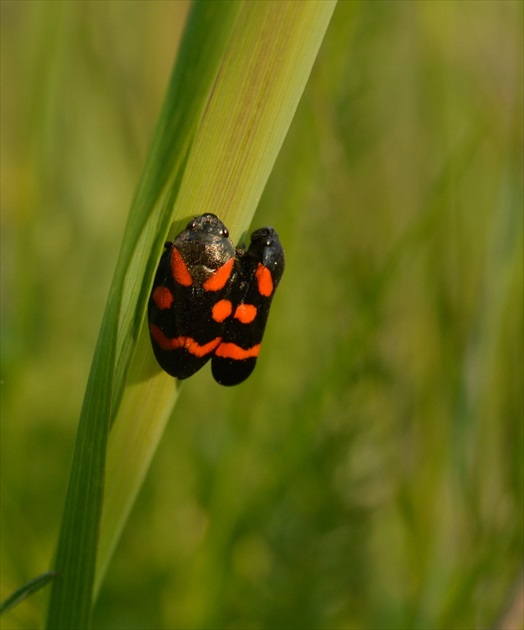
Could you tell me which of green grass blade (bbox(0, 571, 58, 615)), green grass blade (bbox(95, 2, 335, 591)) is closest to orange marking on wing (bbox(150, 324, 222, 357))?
green grass blade (bbox(95, 2, 335, 591))

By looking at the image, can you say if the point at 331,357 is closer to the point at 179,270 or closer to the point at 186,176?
the point at 179,270

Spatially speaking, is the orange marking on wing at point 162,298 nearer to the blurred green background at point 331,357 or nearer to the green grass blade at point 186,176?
the green grass blade at point 186,176

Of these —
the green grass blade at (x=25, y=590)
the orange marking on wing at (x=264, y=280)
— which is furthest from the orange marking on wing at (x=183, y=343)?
the green grass blade at (x=25, y=590)

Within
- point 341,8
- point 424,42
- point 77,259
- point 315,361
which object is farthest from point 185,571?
point 424,42

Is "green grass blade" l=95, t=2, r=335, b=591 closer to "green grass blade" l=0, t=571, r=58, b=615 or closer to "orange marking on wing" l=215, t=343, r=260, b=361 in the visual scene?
"green grass blade" l=0, t=571, r=58, b=615

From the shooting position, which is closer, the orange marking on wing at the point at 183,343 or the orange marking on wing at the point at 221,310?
the orange marking on wing at the point at 183,343
